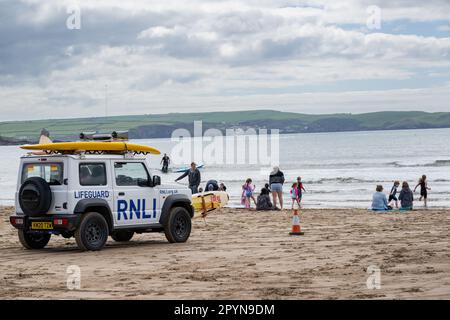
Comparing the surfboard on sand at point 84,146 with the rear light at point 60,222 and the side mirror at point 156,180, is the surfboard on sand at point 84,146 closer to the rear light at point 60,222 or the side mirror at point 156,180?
the side mirror at point 156,180

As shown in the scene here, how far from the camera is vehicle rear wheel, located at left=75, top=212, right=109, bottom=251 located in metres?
16.3

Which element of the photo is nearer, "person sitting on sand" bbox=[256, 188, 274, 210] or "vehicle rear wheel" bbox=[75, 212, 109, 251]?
"vehicle rear wheel" bbox=[75, 212, 109, 251]

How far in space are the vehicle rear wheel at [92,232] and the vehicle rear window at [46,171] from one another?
36.0 inches

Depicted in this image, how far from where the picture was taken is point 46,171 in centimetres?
1648

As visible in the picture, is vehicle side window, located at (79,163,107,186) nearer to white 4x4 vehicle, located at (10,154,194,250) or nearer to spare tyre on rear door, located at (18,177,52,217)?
white 4x4 vehicle, located at (10,154,194,250)

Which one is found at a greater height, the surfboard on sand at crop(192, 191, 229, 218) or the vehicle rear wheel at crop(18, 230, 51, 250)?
the surfboard on sand at crop(192, 191, 229, 218)

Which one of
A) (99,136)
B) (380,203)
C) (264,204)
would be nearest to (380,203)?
(380,203)

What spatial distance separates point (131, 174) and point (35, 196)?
2.17m

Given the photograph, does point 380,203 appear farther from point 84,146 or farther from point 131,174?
point 84,146

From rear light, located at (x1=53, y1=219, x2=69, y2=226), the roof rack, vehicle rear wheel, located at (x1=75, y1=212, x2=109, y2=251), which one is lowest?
vehicle rear wheel, located at (x1=75, y1=212, x2=109, y2=251)

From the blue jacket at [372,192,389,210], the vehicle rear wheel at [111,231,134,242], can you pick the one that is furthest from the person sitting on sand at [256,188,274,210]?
the vehicle rear wheel at [111,231,134,242]

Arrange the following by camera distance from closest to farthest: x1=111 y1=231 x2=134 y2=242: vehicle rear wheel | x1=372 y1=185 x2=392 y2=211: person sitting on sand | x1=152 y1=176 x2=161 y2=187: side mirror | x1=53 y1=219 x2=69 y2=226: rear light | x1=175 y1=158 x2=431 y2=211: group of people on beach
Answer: x1=53 y1=219 x2=69 y2=226: rear light < x1=152 y1=176 x2=161 y2=187: side mirror < x1=111 y1=231 x2=134 y2=242: vehicle rear wheel < x1=372 y1=185 x2=392 y2=211: person sitting on sand < x1=175 y1=158 x2=431 y2=211: group of people on beach

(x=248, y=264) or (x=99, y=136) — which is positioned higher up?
(x=99, y=136)
